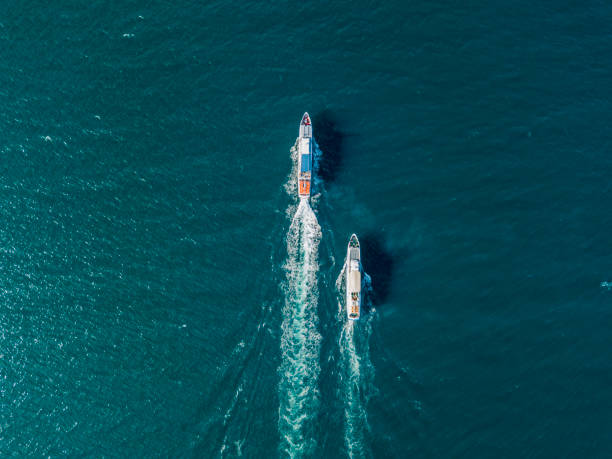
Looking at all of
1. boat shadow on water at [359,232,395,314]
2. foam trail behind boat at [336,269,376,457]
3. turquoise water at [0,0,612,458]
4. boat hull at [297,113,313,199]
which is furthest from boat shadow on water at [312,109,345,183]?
foam trail behind boat at [336,269,376,457]

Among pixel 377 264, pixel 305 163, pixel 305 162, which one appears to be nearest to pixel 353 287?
pixel 377 264

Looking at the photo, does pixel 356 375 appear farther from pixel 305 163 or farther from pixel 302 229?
pixel 305 163

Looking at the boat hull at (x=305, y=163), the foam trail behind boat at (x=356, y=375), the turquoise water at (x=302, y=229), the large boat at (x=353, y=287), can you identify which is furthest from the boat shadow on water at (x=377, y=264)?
the boat hull at (x=305, y=163)

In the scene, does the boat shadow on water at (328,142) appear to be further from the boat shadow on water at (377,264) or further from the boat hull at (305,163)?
the boat shadow on water at (377,264)

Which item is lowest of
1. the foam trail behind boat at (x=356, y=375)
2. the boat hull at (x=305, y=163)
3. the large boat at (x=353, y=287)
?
the foam trail behind boat at (x=356, y=375)

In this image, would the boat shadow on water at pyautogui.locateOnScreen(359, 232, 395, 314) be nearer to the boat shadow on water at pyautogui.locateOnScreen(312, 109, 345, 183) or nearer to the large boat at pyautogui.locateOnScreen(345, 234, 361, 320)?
the large boat at pyautogui.locateOnScreen(345, 234, 361, 320)

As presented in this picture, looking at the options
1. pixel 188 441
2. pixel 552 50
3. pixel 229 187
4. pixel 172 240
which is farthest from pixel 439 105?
pixel 188 441

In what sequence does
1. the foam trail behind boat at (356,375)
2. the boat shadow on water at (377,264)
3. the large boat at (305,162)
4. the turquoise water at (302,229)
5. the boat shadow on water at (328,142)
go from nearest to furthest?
the foam trail behind boat at (356,375)
the turquoise water at (302,229)
the boat shadow on water at (377,264)
the large boat at (305,162)
the boat shadow on water at (328,142)

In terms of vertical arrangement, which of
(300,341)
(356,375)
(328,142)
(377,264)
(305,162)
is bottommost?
(356,375)
